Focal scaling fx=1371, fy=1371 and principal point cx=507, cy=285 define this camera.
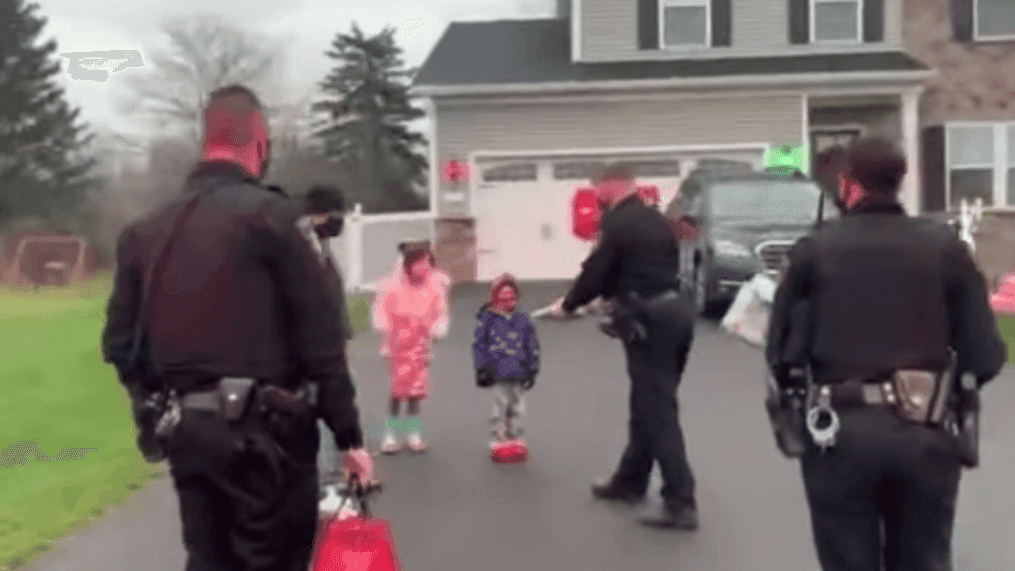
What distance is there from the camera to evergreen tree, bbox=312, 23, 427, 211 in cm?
5384

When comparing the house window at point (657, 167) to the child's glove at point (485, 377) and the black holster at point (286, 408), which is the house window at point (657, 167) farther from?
the black holster at point (286, 408)

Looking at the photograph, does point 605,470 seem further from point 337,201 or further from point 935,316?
point 935,316

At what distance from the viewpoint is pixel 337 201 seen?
7.20 m

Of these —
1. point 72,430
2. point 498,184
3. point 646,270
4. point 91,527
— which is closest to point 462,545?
point 646,270

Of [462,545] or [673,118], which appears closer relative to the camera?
[462,545]

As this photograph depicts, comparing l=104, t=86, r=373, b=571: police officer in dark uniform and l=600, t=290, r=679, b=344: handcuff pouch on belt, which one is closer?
l=104, t=86, r=373, b=571: police officer in dark uniform

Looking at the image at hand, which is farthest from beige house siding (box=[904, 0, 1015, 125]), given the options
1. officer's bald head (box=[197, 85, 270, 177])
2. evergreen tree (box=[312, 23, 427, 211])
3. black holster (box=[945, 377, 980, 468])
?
evergreen tree (box=[312, 23, 427, 211])

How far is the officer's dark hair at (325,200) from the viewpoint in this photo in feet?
22.9

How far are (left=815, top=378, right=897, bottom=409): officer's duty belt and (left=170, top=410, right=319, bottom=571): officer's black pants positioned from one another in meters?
1.61

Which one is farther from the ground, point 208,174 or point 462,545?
point 208,174

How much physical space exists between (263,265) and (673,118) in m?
21.6

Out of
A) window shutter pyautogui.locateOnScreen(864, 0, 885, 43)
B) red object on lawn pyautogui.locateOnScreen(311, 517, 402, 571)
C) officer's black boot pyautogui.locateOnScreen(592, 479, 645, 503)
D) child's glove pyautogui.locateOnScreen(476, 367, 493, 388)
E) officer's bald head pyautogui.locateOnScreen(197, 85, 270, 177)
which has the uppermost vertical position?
window shutter pyautogui.locateOnScreen(864, 0, 885, 43)

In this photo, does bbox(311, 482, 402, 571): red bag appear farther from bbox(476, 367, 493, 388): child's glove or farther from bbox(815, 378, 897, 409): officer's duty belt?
bbox(476, 367, 493, 388): child's glove

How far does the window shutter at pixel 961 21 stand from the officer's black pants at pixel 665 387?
67.3ft
